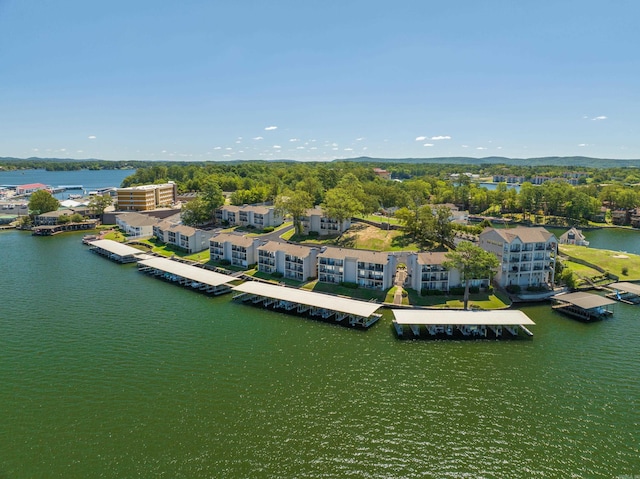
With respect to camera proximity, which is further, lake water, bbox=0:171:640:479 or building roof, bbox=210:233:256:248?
building roof, bbox=210:233:256:248

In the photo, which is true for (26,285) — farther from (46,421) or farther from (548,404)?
(548,404)

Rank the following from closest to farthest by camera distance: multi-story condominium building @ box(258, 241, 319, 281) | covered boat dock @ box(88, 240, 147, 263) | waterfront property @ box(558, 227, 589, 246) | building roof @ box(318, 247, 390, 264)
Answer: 1. building roof @ box(318, 247, 390, 264)
2. multi-story condominium building @ box(258, 241, 319, 281)
3. covered boat dock @ box(88, 240, 147, 263)
4. waterfront property @ box(558, 227, 589, 246)

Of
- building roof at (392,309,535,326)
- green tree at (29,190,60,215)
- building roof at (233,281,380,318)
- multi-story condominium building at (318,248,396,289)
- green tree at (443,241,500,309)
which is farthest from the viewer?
green tree at (29,190,60,215)

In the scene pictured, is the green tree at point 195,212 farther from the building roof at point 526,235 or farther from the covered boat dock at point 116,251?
the building roof at point 526,235

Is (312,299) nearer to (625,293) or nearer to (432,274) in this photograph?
(432,274)

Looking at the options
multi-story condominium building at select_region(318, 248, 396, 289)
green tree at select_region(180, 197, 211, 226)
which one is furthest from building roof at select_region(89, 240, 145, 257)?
multi-story condominium building at select_region(318, 248, 396, 289)

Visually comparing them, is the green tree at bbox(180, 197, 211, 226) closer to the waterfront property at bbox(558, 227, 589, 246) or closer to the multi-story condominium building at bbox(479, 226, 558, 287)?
the multi-story condominium building at bbox(479, 226, 558, 287)

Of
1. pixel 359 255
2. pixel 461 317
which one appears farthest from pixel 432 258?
pixel 461 317

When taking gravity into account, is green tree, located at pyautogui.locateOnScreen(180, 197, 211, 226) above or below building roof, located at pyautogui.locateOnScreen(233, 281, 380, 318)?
above
